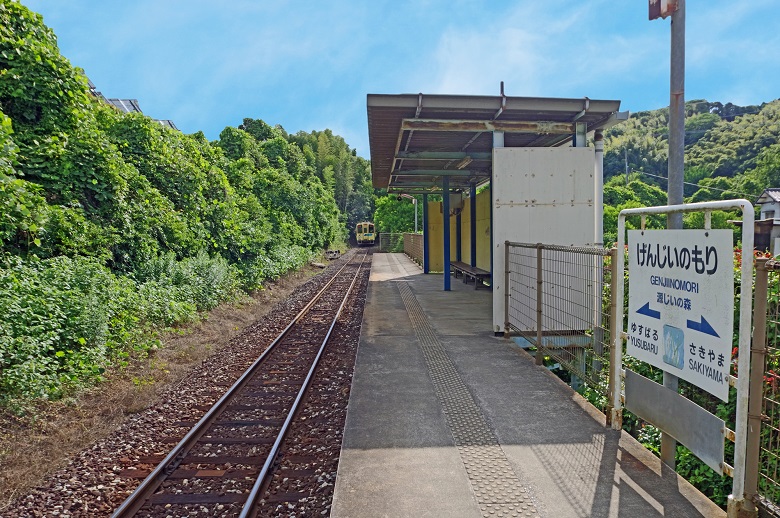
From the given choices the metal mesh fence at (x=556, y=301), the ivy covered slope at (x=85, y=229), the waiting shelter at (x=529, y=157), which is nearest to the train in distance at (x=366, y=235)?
the ivy covered slope at (x=85, y=229)

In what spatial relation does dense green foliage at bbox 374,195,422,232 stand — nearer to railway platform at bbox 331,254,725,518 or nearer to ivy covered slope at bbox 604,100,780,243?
ivy covered slope at bbox 604,100,780,243

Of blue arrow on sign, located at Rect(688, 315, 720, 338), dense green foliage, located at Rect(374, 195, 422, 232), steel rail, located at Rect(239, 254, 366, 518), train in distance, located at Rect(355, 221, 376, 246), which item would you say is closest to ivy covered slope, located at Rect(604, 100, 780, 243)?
dense green foliage, located at Rect(374, 195, 422, 232)

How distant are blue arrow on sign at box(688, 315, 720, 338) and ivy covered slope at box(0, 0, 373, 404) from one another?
610 centimetres

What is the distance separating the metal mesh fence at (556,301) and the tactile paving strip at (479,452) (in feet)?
4.76

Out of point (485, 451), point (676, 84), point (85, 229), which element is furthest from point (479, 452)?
point (85, 229)

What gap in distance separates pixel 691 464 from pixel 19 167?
33.2 feet

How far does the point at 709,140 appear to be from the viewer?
99.4 metres

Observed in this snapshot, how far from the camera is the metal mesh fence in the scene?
22.0ft

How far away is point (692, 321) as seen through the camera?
3.14 meters

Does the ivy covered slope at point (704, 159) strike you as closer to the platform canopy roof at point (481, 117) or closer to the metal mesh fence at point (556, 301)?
the platform canopy roof at point (481, 117)

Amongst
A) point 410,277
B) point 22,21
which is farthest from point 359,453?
point 410,277

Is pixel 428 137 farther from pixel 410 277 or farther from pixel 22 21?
pixel 410 277

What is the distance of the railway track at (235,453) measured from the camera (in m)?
3.68

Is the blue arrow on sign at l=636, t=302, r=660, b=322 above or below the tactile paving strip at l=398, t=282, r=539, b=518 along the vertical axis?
above
